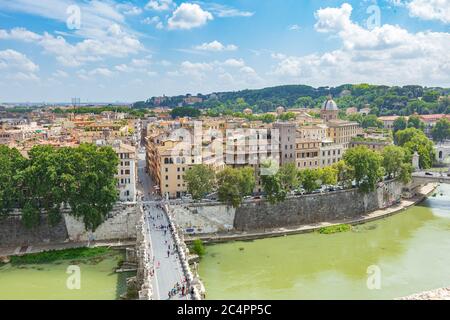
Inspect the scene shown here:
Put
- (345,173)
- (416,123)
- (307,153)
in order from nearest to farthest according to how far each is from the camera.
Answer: (345,173), (307,153), (416,123)

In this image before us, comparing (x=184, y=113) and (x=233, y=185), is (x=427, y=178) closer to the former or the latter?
(x=233, y=185)

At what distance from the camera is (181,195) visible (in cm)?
2556

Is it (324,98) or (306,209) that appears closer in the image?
(306,209)

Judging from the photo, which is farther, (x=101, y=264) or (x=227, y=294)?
(x=101, y=264)

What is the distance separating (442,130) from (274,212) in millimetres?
37222

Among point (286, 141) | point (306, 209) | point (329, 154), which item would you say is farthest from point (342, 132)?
point (306, 209)

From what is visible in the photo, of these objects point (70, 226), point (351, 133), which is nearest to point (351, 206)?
point (70, 226)

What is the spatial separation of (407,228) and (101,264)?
570 inches

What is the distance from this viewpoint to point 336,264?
18.9 metres

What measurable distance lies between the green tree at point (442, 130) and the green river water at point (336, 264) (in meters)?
32.0

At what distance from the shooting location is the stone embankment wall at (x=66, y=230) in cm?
2120

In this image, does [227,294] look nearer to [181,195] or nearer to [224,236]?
[224,236]

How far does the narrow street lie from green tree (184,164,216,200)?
1.74 metres

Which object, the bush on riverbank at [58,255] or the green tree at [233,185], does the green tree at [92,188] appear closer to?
the bush on riverbank at [58,255]
